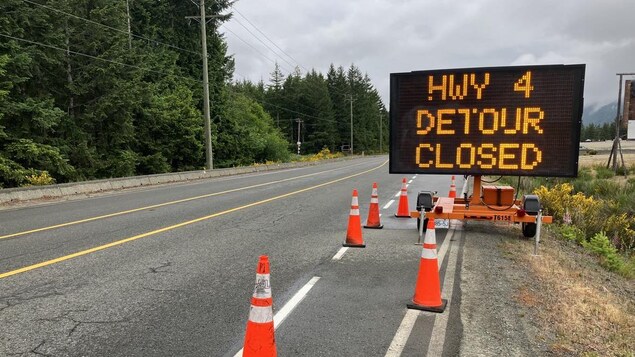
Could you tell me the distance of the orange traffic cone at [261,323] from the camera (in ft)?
10.8

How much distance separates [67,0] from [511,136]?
87.1 ft

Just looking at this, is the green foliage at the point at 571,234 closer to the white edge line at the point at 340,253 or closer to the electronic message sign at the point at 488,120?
the electronic message sign at the point at 488,120

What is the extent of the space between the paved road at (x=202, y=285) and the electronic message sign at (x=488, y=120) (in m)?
1.60

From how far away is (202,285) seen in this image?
5641 millimetres

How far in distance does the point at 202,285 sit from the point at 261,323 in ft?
8.43

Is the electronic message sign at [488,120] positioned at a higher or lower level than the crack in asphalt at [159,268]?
higher

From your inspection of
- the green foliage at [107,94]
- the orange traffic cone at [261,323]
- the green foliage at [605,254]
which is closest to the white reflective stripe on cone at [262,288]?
the orange traffic cone at [261,323]

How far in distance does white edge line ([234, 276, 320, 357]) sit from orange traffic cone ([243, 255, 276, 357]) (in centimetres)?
60

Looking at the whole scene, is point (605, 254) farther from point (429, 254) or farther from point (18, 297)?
point (18, 297)

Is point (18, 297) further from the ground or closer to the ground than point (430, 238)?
closer to the ground

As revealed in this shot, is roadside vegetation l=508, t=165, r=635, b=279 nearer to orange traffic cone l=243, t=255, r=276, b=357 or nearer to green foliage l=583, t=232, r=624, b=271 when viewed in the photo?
green foliage l=583, t=232, r=624, b=271

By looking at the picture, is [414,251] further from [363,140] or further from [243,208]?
[363,140]

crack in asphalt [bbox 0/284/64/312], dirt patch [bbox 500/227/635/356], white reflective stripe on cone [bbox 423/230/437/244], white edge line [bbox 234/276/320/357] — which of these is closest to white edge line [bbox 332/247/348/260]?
white edge line [bbox 234/276/320/357]

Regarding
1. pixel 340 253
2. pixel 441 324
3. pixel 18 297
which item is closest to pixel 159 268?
pixel 18 297
